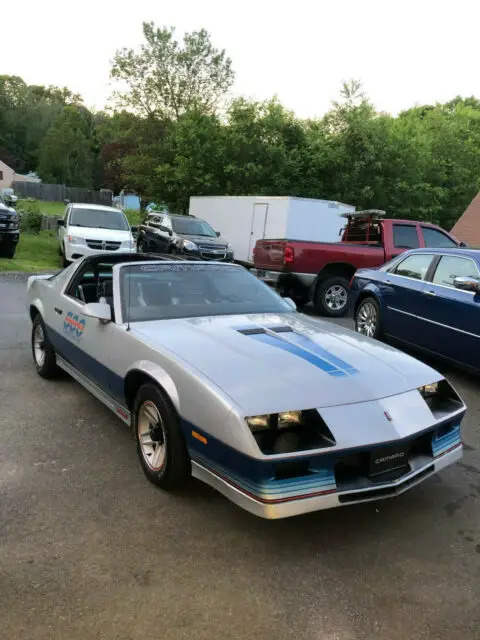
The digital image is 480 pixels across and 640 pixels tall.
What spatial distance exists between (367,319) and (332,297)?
2762mm

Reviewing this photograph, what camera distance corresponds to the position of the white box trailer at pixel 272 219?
16828 mm

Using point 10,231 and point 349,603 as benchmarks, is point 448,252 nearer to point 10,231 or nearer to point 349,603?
point 349,603

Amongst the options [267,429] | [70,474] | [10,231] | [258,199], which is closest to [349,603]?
[267,429]

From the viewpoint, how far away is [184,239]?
51.0 feet

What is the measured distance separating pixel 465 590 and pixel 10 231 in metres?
15.3

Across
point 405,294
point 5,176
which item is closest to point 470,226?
point 405,294

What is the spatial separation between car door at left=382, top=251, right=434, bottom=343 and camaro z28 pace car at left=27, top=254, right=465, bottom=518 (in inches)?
114

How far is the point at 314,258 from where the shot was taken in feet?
33.9

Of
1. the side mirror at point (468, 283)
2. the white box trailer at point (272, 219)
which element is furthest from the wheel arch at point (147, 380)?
the white box trailer at point (272, 219)

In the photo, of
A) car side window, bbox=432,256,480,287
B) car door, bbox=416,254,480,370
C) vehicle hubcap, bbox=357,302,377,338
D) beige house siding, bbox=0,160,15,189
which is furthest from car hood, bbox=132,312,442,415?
beige house siding, bbox=0,160,15,189

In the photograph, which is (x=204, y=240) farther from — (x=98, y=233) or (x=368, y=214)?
(x=368, y=214)

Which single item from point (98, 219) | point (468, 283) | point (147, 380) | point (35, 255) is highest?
point (468, 283)

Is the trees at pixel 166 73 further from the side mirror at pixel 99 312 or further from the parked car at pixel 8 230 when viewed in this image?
the side mirror at pixel 99 312

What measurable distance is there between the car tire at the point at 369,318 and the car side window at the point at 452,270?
3.78 ft
